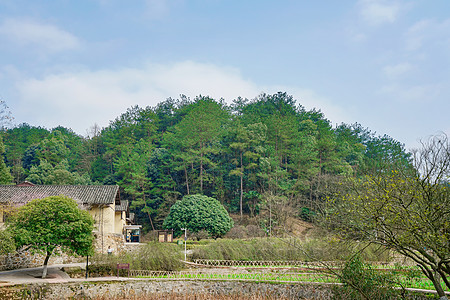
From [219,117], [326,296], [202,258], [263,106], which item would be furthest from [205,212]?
[263,106]

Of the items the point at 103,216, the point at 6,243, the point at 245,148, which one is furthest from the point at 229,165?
the point at 6,243

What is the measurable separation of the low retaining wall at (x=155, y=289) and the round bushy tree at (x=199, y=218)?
1310cm

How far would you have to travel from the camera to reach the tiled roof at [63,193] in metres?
25.1

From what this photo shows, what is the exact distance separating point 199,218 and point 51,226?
13808 millimetres

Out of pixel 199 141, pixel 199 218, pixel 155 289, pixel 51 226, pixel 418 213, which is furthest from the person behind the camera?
pixel 199 141

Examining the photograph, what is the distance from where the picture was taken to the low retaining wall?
15.8 m

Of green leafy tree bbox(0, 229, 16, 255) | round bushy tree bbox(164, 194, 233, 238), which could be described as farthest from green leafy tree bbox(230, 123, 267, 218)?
green leafy tree bbox(0, 229, 16, 255)

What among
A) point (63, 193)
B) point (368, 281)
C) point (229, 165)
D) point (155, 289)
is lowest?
point (155, 289)

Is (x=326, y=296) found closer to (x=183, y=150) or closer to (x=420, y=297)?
(x=420, y=297)

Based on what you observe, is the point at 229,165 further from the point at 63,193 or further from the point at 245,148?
the point at 63,193

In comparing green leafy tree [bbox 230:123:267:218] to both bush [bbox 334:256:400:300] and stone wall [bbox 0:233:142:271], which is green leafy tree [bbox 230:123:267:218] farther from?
bush [bbox 334:256:400:300]

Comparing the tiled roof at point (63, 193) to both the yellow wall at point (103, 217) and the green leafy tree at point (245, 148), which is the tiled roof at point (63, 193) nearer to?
the yellow wall at point (103, 217)

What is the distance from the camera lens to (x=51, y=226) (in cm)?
1869

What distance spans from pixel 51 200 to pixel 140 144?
30656 millimetres
